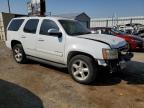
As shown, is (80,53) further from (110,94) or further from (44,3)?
(44,3)

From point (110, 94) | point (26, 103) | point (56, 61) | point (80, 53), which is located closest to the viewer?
point (26, 103)

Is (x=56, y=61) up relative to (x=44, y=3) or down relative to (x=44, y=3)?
down

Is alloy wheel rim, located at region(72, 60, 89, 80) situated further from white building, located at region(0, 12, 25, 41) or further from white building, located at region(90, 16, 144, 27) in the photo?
white building, located at region(90, 16, 144, 27)

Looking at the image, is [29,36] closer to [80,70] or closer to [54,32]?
[54,32]

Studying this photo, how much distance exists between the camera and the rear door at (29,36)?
7.05 metres

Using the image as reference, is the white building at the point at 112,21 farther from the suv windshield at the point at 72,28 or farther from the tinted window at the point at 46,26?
the tinted window at the point at 46,26

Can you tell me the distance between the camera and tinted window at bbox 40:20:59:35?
21.2ft

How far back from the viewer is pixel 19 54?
793 centimetres

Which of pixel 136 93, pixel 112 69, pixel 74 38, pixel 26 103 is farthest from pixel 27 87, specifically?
pixel 136 93

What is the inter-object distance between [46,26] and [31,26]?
83 centimetres

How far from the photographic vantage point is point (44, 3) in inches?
504

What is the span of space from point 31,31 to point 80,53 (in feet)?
7.67

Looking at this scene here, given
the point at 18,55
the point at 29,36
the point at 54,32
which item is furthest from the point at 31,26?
the point at 54,32


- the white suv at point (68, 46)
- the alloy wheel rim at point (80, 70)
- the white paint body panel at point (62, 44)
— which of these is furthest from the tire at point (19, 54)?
the alloy wheel rim at point (80, 70)
